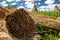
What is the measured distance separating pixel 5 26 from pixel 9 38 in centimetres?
40

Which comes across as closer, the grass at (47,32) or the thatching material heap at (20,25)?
the thatching material heap at (20,25)

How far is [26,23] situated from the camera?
701cm

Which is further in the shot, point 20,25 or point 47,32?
point 47,32

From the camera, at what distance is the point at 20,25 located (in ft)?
22.4

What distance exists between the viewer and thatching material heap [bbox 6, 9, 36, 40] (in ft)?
22.0

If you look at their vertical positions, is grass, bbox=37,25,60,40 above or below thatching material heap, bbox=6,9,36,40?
below

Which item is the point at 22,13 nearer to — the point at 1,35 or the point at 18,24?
the point at 18,24

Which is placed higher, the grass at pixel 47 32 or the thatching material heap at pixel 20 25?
the thatching material heap at pixel 20 25

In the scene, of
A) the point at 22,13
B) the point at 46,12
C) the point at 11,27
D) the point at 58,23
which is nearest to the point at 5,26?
the point at 11,27

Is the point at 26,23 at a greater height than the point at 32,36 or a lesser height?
greater

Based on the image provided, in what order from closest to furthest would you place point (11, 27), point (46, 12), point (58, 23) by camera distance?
point (11, 27)
point (58, 23)
point (46, 12)

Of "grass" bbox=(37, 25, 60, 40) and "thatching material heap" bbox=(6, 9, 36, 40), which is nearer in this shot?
"thatching material heap" bbox=(6, 9, 36, 40)

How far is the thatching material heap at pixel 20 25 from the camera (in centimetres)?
669

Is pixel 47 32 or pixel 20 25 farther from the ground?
pixel 20 25
